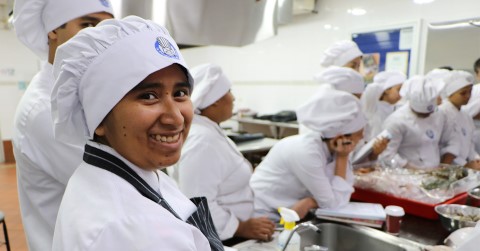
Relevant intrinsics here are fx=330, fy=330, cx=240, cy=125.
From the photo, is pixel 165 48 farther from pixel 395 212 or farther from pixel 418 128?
pixel 418 128

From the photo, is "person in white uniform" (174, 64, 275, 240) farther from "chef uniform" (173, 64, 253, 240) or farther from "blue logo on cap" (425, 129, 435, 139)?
"blue logo on cap" (425, 129, 435, 139)

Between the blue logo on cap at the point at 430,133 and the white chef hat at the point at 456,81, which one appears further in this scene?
the white chef hat at the point at 456,81

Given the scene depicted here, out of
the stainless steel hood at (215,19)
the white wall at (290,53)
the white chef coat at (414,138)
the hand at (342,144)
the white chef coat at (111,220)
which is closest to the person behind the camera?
the white chef coat at (111,220)

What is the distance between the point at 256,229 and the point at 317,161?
1.71 feet

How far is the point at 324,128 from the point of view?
68.0 inches

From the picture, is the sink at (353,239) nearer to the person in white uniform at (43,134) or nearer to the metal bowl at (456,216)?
the metal bowl at (456,216)

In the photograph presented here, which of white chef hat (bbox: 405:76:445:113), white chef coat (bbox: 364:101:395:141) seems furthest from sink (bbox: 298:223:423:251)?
white chef coat (bbox: 364:101:395:141)

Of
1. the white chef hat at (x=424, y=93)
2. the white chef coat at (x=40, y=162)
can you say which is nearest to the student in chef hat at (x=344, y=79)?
the white chef hat at (x=424, y=93)

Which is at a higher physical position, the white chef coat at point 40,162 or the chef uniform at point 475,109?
the white chef coat at point 40,162

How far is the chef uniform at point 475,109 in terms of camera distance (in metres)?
3.06

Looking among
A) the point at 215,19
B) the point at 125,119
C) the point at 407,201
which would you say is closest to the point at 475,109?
the point at 407,201

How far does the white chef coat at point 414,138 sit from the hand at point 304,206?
1.18 metres

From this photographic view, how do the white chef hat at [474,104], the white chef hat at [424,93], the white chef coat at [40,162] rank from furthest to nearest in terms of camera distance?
the white chef hat at [474,104]
the white chef hat at [424,93]
the white chef coat at [40,162]

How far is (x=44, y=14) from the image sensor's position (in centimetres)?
115
